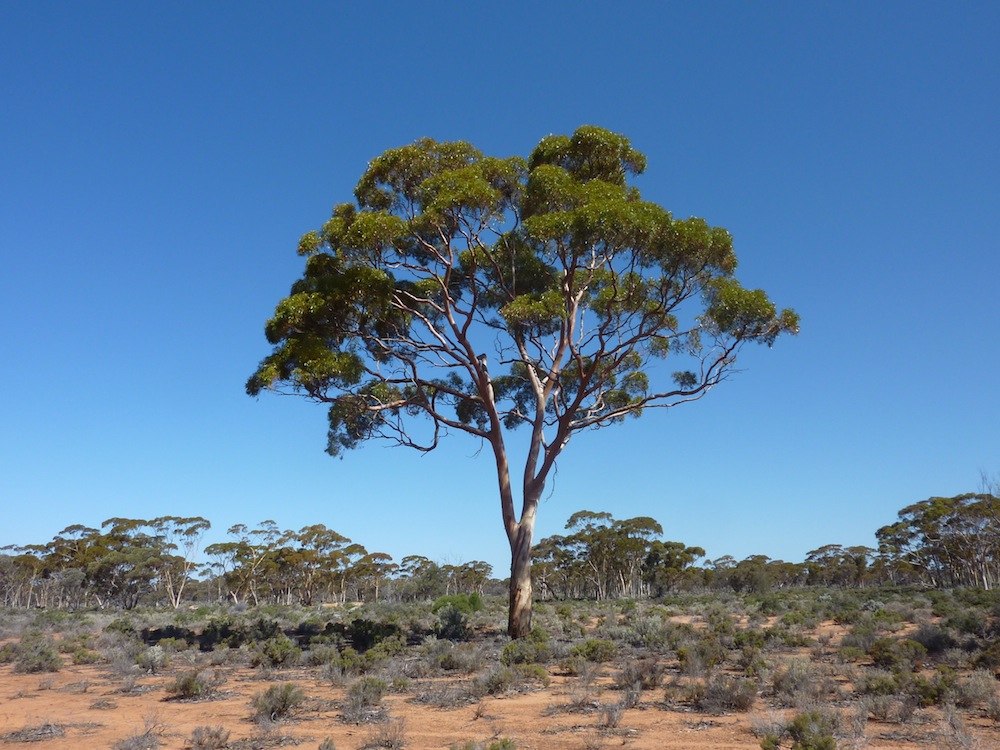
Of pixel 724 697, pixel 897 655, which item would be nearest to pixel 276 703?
pixel 724 697

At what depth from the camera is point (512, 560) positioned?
54.3ft

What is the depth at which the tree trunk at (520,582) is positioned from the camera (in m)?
16.1

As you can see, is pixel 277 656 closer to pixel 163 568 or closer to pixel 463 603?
pixel 463 603

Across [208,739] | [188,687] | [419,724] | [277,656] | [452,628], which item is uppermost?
[452,628]

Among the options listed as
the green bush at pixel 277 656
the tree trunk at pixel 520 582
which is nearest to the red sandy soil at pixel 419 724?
the green bush at pixel 277 656

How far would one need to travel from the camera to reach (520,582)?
53.6 feet

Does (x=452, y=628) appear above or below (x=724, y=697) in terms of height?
above

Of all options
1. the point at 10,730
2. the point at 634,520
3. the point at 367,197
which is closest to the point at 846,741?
the point at 10,730

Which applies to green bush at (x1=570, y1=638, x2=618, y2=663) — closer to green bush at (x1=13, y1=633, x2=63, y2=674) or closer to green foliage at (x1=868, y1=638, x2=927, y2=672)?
green foliage at (x1=868, y1=638, x2=927, y2=672)

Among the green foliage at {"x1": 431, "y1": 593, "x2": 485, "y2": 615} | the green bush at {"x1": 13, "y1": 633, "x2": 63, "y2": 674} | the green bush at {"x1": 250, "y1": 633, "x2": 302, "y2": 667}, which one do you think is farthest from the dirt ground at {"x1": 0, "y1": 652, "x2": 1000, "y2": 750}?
the green foliage at {"x1": 431, "y1": 593, "x2": 485, "y2": 615}

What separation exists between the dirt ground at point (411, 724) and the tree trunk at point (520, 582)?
5618mm

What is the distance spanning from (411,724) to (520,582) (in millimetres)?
8417

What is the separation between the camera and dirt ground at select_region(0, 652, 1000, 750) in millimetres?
7094

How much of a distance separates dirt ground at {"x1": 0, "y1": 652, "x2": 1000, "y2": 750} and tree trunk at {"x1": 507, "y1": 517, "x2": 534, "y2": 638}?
5618 mm
